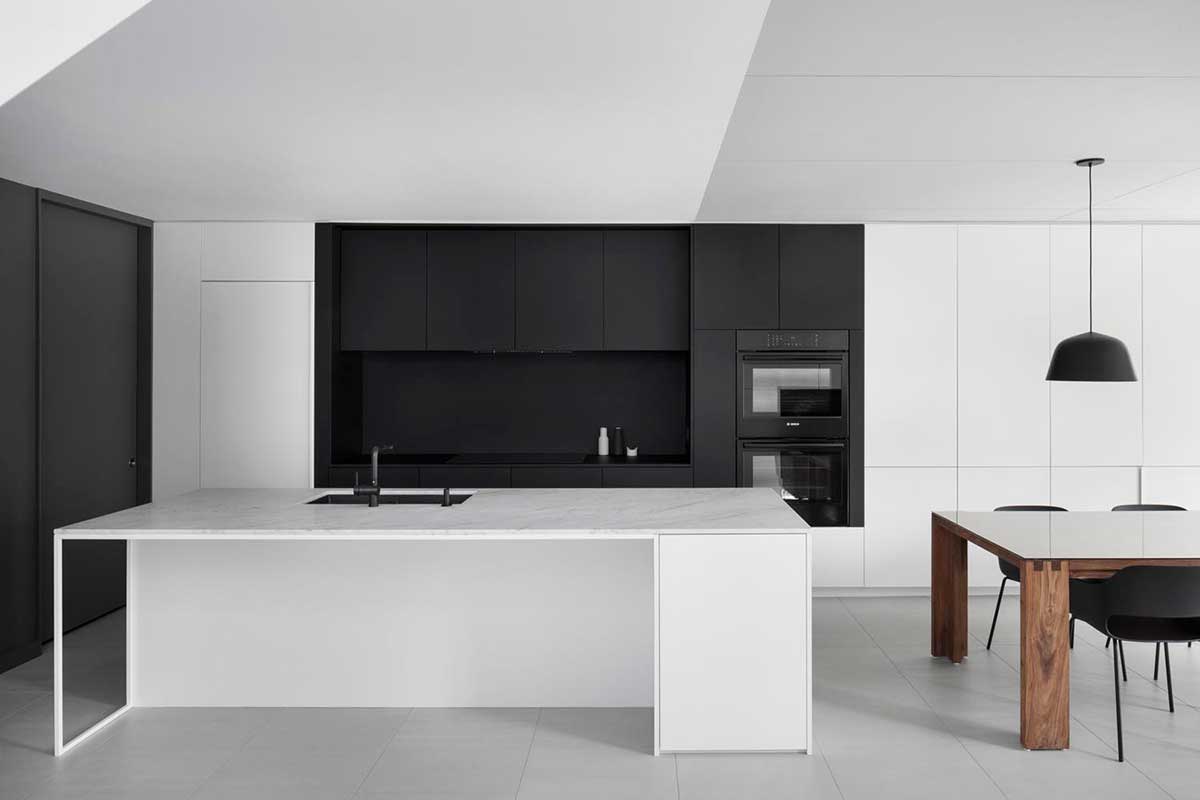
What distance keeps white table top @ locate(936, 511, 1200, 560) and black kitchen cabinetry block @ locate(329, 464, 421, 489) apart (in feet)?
9.67

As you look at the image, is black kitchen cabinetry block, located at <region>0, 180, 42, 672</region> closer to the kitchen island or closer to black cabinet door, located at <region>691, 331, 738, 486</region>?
the kitchen island

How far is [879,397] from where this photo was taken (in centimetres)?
548

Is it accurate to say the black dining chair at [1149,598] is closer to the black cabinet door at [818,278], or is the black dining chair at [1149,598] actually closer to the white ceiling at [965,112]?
the white ceiling at [965,112]

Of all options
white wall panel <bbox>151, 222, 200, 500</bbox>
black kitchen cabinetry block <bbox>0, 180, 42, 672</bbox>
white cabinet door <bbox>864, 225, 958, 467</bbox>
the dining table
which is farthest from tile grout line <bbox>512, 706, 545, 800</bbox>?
white wall panel <bbox>151, 222, 200, 500</bbox>

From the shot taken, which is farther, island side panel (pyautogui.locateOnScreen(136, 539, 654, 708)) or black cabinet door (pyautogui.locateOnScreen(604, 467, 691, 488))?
black cabinet door (pyautogui.locateOnScreen(604, 467, 691, 488))

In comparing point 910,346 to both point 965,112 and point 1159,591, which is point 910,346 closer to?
point 965,112

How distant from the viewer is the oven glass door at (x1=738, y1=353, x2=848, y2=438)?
5457 millimetres

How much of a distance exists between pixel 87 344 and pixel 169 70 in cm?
264

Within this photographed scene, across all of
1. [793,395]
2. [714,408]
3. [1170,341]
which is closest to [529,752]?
[714,408]

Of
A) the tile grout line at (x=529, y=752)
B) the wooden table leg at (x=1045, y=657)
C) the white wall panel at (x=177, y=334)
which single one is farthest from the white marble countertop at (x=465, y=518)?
the white wall panel at (x=177, y=334)

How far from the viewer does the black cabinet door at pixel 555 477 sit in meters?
5.34

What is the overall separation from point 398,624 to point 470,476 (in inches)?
72.5

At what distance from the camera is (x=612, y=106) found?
120 inches

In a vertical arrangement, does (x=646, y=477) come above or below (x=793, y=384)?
below
